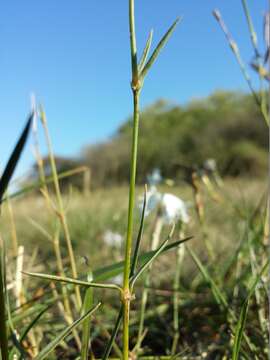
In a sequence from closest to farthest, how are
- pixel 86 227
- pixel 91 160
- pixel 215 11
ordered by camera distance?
pixel 215 11 < pixel 86 227 < pixel 91 160

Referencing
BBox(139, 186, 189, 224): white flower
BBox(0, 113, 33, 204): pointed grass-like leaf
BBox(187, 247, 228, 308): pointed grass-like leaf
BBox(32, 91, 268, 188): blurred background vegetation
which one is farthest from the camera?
BBox(32, 91, 268, 188): blurred background vegetation

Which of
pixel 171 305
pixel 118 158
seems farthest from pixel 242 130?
pixel 171 305

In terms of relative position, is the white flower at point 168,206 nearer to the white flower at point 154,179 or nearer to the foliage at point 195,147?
the white flower at point 154,179

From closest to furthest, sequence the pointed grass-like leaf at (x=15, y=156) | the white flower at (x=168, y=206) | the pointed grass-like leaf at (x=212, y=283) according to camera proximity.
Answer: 1. the pointed grass-like leaf at (x=15, y=156)
2. the pointed grass-like leaf at (x=212, y=283)
3. the white flower at (x=168, y=206)

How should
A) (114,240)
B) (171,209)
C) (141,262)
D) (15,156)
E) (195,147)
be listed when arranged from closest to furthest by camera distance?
(15,156) → (141,262) → (171,209) → (114,240) → (195,147)

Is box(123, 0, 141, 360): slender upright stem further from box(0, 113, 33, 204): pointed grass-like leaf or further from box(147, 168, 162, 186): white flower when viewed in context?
box(147, 168, 162, 186): white flower

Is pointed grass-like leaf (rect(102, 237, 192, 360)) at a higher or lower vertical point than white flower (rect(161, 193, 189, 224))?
higher

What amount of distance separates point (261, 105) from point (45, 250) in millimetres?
1302

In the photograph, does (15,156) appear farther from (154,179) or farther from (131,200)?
(154,179)

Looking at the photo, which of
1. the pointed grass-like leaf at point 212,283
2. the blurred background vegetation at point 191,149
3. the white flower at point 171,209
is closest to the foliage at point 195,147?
the blurred background vegetation at point 191,149

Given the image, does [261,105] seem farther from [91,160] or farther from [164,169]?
[91,160]

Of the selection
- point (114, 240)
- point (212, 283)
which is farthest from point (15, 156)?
point (114, 240)

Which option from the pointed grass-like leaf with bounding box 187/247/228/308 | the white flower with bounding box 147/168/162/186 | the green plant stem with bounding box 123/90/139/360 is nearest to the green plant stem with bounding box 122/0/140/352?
the green plant stem with bounding box 123/90/139/360

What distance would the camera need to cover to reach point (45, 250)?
1554 mm
